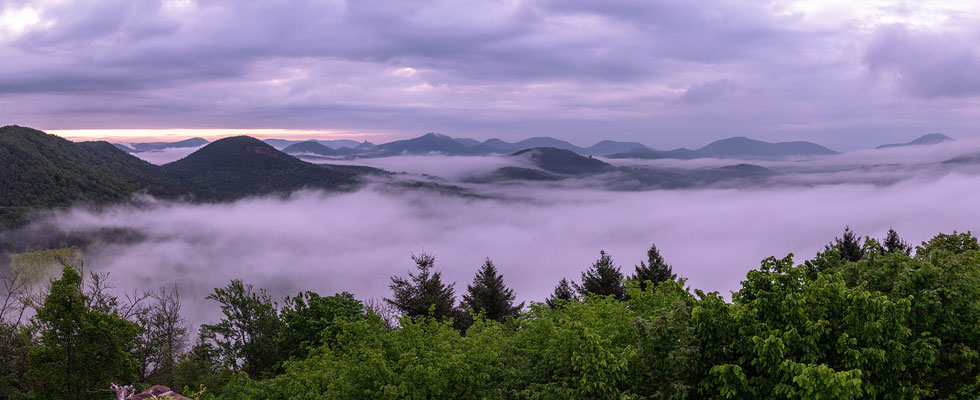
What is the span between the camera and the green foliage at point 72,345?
26.0 meters

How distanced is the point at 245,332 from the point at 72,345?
61.3ft

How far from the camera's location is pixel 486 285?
59.6m

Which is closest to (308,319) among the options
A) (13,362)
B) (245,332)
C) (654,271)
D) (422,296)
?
(245,332)

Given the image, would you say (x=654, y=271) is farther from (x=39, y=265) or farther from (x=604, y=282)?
(x=39, y=265)

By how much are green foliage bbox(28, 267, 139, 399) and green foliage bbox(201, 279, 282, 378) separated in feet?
45.2

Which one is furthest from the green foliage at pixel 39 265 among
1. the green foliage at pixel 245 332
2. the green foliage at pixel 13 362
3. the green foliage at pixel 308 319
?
the green foliage at pixel 308 319

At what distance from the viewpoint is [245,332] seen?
4466 cm

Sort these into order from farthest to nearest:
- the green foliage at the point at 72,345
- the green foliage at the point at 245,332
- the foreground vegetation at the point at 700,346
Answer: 1. the green foliage at the point at 245,332
2. the green foliage at the point at 72,345
3. the foreground vegetation at the point at 700,346

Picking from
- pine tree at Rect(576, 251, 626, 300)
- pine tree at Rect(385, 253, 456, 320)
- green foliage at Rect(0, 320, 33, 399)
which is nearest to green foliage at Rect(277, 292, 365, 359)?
pine tree at Rect(385, 253, 456, 320)

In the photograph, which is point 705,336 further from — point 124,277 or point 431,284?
point 124,277

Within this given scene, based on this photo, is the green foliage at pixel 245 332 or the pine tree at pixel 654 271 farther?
the pine tree at pixel 654 271

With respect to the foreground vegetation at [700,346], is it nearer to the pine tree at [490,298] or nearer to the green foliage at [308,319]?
the green foliage at [308,319]

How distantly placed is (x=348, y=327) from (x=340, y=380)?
22.0 ft

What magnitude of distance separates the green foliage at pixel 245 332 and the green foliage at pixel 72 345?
45.2 ft
